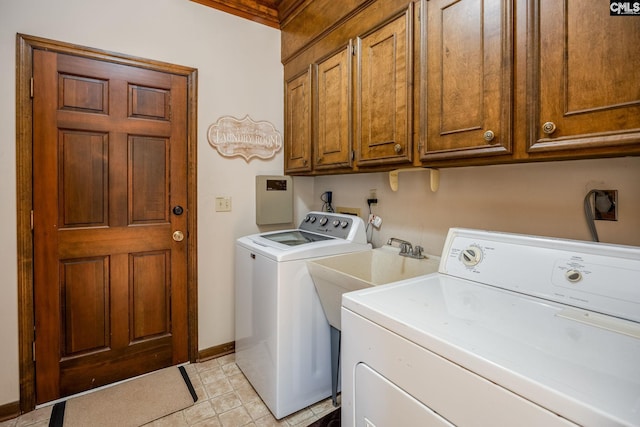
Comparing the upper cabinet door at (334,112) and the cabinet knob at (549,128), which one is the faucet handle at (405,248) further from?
the cabinet knob at (549,128)

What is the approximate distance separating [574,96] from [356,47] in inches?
45.2

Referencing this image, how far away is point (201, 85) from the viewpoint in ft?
7.09

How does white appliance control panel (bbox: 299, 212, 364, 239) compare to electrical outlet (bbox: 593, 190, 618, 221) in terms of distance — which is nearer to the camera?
electrical outlet (bbox: 593, 190, 618, 221)

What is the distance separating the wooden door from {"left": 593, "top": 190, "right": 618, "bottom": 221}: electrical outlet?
7.29ft

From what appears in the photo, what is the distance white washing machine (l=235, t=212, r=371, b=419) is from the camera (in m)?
1.67

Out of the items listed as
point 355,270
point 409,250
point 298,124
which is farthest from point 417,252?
point 298,124

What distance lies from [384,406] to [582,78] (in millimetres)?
1133

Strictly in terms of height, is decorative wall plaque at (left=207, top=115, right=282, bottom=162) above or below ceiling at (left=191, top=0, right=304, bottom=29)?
below

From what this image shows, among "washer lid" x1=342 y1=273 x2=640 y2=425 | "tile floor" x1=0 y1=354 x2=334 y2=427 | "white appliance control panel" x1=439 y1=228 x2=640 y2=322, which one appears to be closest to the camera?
"washer lid" x1=342 y1=273 x2=640 y2=425

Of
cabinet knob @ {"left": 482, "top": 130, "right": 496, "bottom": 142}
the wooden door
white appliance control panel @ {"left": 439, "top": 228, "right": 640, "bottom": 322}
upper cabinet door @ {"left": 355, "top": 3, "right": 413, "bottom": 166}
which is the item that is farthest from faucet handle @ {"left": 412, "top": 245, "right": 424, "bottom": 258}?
the wooden door

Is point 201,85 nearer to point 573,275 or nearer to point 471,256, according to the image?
point 471,256

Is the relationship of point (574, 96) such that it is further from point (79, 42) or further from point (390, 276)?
point (79, 42)

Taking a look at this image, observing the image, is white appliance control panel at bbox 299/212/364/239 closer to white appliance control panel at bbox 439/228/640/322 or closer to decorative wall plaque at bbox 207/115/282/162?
decorative wall plaque at bbox 207/115/282/162

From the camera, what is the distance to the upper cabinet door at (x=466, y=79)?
43.0 inches
